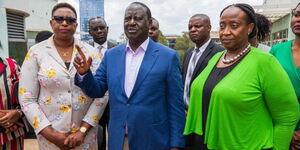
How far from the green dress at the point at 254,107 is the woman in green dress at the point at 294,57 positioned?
1.19 feet

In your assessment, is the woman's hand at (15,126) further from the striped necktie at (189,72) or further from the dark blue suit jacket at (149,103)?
the striped necktie at (189,72)

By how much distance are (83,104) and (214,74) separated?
4.06 feet

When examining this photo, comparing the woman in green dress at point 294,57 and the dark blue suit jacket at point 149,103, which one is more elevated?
the woman in green dress at point 294,57

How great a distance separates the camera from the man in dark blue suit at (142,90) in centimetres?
205

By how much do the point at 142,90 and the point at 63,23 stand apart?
3.26ft

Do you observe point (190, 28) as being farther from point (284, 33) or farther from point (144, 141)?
point (284, 33)

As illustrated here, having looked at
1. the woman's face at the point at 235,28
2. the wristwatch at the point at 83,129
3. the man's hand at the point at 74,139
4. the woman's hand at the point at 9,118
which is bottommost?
the man's hand at the point at 74,139

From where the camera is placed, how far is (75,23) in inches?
95.0

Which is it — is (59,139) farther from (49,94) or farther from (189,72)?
(189,72)

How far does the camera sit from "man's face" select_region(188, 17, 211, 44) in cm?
384

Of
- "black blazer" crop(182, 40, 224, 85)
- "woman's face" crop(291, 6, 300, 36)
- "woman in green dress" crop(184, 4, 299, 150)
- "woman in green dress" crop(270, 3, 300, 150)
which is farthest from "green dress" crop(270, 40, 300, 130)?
"black blazer" crop(182, 40, 224, 85)

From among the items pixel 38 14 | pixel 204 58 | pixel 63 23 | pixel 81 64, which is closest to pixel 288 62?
pixel 204 58

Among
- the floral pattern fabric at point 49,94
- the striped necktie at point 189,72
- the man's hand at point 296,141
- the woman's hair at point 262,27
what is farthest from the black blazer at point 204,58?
the floral pattern fabric at point 49,94

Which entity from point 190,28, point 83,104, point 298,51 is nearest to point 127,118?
point 83,104
